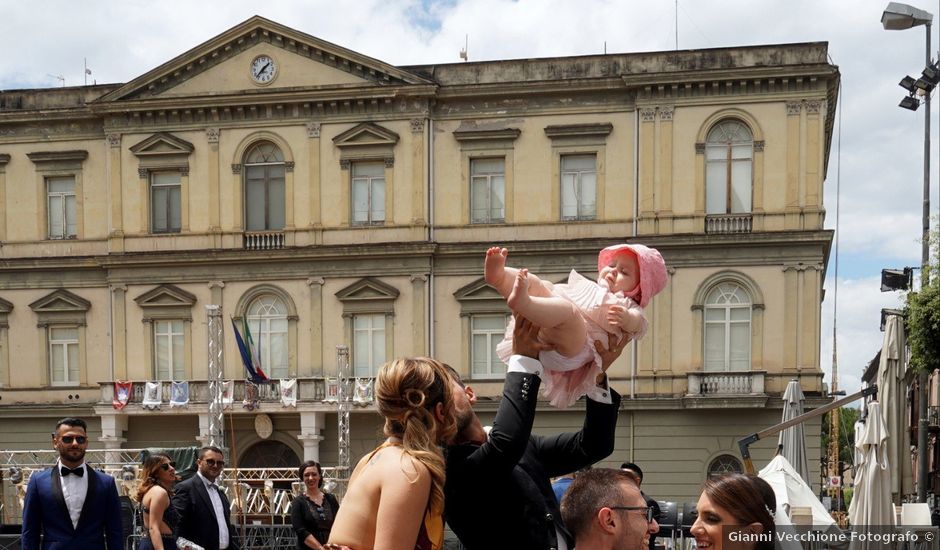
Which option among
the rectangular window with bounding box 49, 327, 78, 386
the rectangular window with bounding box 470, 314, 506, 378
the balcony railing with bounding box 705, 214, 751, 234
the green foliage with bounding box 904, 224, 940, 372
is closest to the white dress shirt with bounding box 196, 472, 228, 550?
the green foliage with bounding box 904, 224, 940, 372

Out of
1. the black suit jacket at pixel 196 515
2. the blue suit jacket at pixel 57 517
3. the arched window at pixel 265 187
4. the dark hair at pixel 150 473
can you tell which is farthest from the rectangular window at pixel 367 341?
the blue suit jacket at pixel 57 517

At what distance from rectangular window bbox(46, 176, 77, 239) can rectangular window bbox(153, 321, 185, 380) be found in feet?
13.4

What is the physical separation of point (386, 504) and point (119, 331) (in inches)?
1149

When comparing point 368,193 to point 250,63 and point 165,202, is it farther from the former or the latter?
point 165,202

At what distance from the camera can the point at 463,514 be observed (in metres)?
3.61

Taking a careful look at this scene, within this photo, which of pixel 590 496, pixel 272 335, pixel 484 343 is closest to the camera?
pixel 590 496

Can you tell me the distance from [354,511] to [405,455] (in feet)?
0.78

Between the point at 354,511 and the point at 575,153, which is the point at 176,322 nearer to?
the point at 575,153

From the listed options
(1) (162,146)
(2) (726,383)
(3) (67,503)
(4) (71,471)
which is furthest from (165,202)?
(3) (67,503)

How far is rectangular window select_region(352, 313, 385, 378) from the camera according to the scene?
29812 millimetres

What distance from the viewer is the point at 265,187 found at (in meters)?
30.4

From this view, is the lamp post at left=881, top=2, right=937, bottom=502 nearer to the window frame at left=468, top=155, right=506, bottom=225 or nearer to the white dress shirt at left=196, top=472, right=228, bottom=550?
the window frame at left=468, top=155, right=506, bottom=225

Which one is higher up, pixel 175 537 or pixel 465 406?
pixel 465 406

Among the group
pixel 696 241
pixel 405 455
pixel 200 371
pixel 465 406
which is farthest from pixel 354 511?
pixel 200 371
